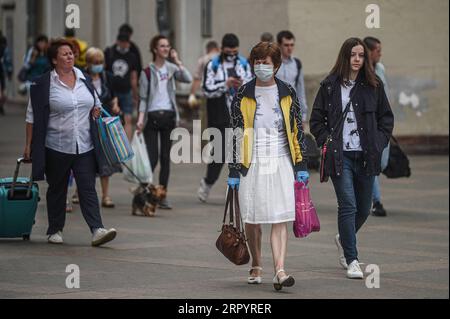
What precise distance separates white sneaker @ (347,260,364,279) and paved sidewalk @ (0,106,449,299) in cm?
7

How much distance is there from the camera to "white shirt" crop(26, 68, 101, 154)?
39.1 feet

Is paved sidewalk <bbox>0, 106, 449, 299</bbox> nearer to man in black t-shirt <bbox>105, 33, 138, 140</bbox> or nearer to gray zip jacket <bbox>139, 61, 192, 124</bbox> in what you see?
gray zip jacket <bbox>139, 61, 192, 124</bbox>

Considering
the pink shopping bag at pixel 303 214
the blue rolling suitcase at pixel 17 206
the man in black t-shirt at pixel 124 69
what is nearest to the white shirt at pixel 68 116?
the blue rolling suitcase at pixel 17 206

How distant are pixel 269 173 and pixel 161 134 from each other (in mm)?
5502

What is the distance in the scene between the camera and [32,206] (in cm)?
1211

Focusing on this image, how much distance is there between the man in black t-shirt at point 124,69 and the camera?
1934cm

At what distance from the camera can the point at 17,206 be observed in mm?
12039

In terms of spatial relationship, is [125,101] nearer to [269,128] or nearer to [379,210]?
[379,210]

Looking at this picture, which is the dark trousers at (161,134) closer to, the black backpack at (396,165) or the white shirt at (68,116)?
the black backpack at (396,165)

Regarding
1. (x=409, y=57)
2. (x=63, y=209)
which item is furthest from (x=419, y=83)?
(x=63, y=209)

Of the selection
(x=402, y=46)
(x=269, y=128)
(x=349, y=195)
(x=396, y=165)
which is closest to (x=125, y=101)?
(x=402, y=46)

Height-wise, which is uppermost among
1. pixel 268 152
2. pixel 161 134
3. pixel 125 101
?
pixel 268 152

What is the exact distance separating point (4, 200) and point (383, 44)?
1033 centimetres

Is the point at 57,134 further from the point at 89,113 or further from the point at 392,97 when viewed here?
the point at 392,97
